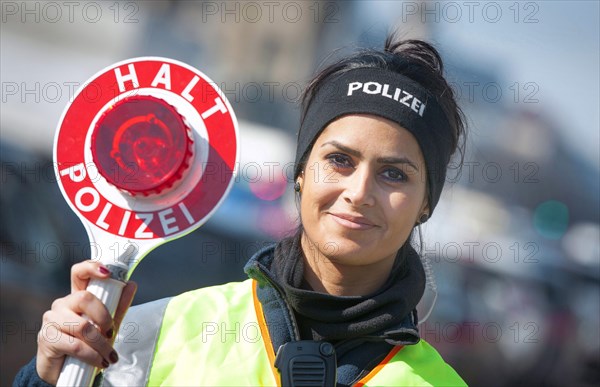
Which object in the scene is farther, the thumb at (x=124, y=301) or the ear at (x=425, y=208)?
the ear at (x=425, y=208)

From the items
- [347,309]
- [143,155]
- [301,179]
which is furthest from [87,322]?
[301,179]

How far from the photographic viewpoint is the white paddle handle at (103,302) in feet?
5.03

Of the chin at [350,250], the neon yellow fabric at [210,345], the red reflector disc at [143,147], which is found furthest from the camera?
the chin at [350,250]

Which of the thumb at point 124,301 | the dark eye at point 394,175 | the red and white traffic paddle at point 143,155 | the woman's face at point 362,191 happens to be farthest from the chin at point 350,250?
the thumb at point 124,301

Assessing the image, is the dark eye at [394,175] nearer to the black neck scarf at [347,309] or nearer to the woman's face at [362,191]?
the woman's face at [362,191]

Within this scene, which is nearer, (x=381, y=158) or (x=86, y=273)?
(x=86, y=273)

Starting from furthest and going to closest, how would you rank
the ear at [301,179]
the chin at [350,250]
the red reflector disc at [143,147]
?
the ear at [301,179] → the chin at [350,250] → the red reflector disc at [143,147]

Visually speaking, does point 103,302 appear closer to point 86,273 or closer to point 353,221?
point 86,273

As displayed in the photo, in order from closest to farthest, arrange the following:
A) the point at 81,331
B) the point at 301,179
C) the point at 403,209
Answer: the point at 81,331 < the point at 403,209 < the point at 301,179

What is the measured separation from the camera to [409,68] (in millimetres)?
2092

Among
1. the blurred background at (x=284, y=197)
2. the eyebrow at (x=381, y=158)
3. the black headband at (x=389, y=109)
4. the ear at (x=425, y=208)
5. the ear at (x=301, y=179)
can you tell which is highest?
the black headband at (x=389, y=109)

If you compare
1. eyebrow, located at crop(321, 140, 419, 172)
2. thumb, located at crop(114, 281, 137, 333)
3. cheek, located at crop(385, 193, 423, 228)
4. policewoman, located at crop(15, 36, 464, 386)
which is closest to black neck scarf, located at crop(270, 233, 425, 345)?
policewoman, located at crop(15, 36, 464, 386)

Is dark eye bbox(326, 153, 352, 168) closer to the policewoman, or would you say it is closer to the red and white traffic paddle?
the policewoman

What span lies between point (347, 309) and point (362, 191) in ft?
0.80
